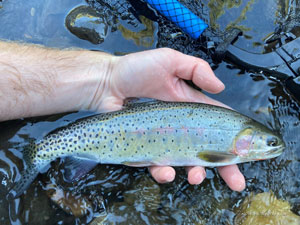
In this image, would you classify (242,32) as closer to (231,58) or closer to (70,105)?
(231,58)

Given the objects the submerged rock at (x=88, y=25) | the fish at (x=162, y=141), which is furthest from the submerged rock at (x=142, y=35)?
the fish at (x=162, y=141)

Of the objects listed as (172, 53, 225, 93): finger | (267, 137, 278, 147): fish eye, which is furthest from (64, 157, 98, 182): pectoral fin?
(267, 137, 278, 147): fish eye

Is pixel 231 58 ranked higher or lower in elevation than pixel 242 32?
lower

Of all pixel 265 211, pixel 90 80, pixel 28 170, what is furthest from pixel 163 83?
pixel 265 211

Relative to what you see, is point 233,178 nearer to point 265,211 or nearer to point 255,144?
point 255,144

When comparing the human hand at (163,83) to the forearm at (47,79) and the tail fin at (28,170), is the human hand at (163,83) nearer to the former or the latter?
the forearm at (47,79)

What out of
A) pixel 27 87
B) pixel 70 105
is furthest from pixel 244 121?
pixel 27 87

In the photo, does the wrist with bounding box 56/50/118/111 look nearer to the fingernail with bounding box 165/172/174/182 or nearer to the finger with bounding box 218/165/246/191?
the fingernail with bounding box 165/172/174/182
